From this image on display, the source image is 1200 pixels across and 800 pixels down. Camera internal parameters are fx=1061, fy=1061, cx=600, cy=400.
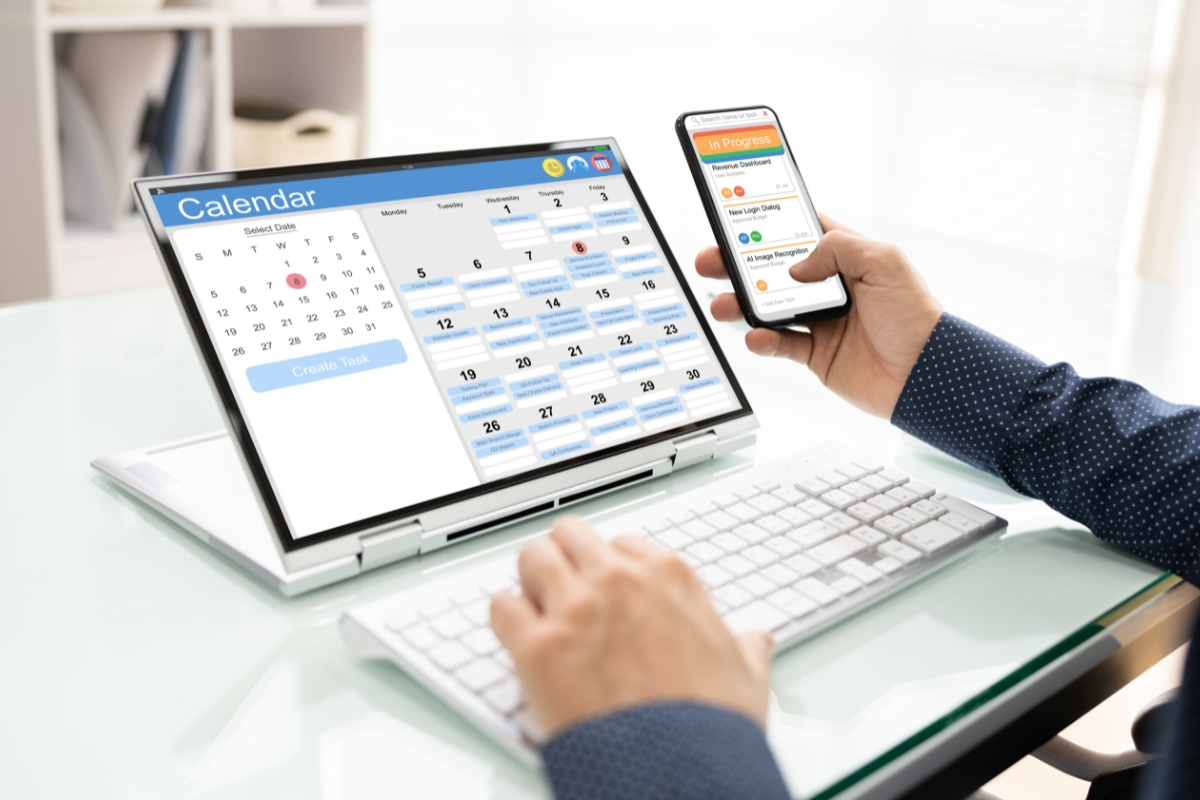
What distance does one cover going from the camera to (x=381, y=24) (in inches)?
129

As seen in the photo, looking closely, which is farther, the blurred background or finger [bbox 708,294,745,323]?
the blurred background

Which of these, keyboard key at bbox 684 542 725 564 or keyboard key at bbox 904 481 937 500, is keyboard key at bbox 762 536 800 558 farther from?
keyboard key at bbox 904 481 937 500

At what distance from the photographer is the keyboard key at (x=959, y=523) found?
2.40 ft

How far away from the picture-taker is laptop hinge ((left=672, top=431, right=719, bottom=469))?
0.83m

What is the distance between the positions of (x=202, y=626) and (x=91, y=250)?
1.89 metres

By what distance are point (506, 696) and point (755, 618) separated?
16 centimetres

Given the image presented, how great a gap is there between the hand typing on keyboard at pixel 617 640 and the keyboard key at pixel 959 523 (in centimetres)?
24

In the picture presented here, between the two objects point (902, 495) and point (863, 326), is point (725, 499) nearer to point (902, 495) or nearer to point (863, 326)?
point (902, 495)

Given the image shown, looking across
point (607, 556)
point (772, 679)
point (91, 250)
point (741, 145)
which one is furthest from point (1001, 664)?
point (91, 250)

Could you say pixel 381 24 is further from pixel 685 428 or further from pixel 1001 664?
pixel 1001 664

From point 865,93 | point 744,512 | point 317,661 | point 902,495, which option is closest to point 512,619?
point 317,661

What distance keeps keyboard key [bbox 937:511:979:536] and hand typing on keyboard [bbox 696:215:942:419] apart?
0.58 feet

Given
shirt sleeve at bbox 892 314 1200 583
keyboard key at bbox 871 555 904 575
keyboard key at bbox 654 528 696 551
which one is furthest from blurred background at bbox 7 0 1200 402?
keyboard key at bbox 654 528 696 551

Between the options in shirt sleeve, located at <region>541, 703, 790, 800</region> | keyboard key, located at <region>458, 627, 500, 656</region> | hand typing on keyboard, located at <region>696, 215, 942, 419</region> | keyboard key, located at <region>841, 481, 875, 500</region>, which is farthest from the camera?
hand typing on keyboard, located at <region>696, 215, 942, 419</region>
